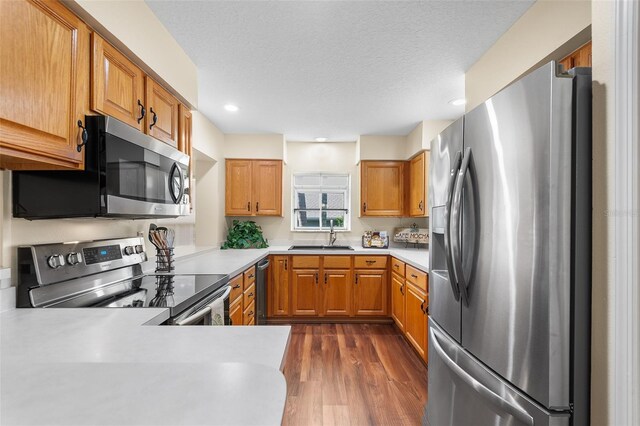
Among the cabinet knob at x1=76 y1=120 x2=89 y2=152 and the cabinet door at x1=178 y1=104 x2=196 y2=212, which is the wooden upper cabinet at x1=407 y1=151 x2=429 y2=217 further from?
the cabinet knob at x1=76 y1=120 x2=89 y2=152

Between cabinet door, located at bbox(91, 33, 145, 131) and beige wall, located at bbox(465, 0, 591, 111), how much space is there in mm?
2093

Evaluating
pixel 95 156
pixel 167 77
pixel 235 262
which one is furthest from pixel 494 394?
pixel 167 77

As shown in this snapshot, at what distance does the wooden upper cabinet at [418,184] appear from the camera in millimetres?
3619

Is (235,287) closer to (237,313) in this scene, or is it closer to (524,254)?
(237,313)

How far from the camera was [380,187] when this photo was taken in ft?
13.8

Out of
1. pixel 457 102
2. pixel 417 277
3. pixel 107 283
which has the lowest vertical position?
pixel 417 277

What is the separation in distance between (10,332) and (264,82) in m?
2.26

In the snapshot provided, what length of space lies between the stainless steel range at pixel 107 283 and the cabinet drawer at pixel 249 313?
2.51ft

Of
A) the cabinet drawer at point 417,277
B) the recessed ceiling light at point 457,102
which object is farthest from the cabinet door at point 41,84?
the recessed ceiling light at point 457,102

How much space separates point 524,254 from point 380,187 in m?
3.21

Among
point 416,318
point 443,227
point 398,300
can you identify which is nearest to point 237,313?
point 416,318

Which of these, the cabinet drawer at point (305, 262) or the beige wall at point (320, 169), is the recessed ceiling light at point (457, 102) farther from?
the cabinet drawer at point (305, 262)

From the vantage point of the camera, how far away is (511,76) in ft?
5.98

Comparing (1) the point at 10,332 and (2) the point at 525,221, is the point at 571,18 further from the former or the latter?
(1) the point at 10,332
